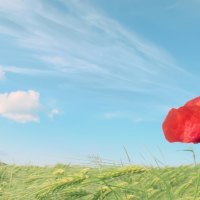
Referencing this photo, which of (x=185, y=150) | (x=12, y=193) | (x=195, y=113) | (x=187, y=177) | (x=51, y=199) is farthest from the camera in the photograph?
(x=187, y=177)

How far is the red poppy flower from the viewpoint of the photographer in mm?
1503

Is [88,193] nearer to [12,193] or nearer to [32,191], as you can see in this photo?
[32,191]

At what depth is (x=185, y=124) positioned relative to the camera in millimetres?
1517

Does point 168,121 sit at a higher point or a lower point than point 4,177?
lower

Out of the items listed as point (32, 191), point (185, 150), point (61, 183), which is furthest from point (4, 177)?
point (185, 150)

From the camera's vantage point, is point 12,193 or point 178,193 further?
point 12,193

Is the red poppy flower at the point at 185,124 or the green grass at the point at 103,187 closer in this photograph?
the red poppy flower at the point at 185,124

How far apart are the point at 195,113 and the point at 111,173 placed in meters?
1.28

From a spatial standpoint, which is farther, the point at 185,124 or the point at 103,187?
the point at 103,187

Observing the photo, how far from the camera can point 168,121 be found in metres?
1.58

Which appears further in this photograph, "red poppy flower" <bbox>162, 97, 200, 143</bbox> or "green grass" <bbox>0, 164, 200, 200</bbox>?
"green grass" <bbox>0, 164, 200, 200</bbox>

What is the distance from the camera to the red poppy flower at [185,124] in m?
1.50

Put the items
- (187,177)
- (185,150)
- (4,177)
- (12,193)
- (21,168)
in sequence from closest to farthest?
(185,150), (12,193), (187,177), (4,177), (21,168)

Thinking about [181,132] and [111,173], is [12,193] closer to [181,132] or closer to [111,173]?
[111,173]
